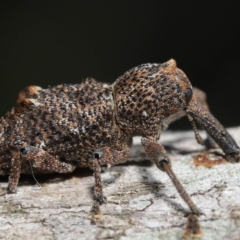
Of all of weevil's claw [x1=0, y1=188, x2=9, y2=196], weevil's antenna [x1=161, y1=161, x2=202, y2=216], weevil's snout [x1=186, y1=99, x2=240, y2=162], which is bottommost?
weevil's claw [x1=0, y1=188, x2=9, y2=196]

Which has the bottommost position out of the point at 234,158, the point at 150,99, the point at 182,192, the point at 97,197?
the point at 97,197

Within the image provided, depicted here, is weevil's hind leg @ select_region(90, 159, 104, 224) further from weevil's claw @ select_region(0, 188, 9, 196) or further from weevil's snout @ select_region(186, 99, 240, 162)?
weevil's snout @ select_region(186, 99, 240, 162)

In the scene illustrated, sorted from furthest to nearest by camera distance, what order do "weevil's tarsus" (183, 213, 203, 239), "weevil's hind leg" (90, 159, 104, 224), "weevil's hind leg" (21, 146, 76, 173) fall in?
"weevil's hind leg" (21, 146, 76, 173)
"weevil's hind leg" (90, 159, 104, 224)
"weevil's tarsus" (183, 213, 203, 239)

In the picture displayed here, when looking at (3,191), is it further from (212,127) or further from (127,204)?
(212,127)

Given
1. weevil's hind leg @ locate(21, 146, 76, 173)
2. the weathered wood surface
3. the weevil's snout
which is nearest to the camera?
the weathered wood surface

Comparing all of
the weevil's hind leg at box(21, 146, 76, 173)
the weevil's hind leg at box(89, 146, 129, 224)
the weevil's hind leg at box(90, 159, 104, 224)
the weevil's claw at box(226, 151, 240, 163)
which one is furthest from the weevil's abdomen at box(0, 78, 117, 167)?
the weevil's claw at box(226, 151, 240, 163)

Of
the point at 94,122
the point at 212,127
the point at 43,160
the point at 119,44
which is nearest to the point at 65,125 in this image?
the point at 94,122
